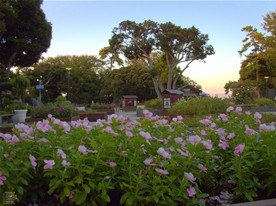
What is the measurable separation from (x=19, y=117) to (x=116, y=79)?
32.3 m

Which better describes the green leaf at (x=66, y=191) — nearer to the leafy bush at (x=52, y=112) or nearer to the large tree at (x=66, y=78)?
the leafy bush at (x=52, y=112)

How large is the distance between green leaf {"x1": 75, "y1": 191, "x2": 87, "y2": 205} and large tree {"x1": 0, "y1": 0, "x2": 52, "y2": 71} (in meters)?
24.5

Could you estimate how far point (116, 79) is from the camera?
47062mm

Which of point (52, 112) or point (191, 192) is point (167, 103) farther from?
point (191, 192)

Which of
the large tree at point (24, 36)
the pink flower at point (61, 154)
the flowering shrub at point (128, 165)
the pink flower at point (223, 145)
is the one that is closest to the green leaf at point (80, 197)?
the flowering shrub at point (128, 165)

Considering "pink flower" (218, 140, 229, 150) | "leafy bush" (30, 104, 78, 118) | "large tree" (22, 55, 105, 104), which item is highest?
"large tree" (22, 55, 105, 104)

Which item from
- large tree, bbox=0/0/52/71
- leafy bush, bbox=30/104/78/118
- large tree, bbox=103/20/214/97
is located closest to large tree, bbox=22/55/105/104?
large tree, bbox=103/20/214/97

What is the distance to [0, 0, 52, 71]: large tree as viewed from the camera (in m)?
25.2

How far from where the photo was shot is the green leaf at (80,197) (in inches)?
79.4

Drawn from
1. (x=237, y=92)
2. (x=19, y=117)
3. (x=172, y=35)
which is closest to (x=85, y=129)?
(x=19, y=117)

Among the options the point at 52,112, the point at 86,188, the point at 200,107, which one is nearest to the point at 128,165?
the point at 86,188

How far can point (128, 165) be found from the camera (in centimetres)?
221

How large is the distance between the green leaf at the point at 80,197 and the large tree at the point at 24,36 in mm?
24521

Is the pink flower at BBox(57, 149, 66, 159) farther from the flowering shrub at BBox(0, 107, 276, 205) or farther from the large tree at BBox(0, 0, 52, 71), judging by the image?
the large tree at BBox(0, 0, 52, 71)
